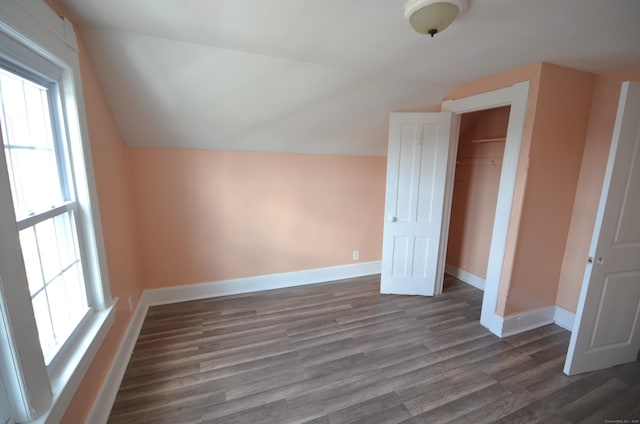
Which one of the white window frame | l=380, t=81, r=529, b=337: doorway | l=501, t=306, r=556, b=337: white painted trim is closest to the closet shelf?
l=380, t=81, r=529, b=337: doorway

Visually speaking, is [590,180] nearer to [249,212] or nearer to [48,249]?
[249,212]

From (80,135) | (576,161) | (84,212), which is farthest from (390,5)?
(576,161)

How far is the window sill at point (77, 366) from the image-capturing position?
3.67ft

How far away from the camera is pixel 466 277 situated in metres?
A: 3.53

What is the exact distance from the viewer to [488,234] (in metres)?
3.23

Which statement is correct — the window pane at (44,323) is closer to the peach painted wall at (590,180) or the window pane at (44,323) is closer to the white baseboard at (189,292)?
the white baseboard at (189,292)

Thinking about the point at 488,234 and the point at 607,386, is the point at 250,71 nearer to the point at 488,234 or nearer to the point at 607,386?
the point at 488,234

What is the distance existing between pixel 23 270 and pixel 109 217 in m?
1.04

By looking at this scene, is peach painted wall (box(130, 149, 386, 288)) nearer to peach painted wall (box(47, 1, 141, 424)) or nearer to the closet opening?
peach painted wall (box(47, 1, 141, 424))

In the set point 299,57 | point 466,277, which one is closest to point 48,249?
point 299,57

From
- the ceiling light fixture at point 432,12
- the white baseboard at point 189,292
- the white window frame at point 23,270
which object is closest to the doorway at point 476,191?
the white baseboard at point 189,292

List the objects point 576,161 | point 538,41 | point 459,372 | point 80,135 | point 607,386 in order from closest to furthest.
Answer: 1. point 80,135
2. point 538,41
3. point 607,386
4. point 459,372
5. point 576,161

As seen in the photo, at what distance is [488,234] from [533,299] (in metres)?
A: 0.89

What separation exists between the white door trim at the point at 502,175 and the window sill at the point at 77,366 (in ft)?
9.96
